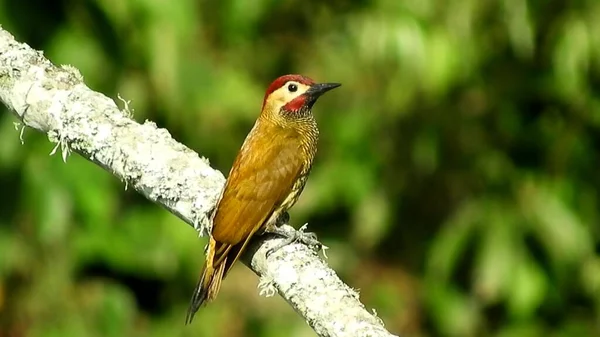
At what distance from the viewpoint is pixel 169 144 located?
403 centimetres

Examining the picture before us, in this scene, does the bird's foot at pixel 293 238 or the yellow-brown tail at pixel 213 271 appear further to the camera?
the yellow-brown tail at pixel 213 271

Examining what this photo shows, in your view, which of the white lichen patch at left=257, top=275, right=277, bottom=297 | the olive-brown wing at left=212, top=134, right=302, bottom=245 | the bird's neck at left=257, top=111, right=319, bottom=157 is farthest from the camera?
the bird's neck at left=257, top=111, right=319, bottom=157

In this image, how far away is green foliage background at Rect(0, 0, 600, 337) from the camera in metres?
5.66

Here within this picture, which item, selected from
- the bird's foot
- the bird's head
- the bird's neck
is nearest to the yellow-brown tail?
the bird's foot

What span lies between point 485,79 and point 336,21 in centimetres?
79

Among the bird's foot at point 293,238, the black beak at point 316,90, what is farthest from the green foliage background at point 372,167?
the bird's foot at point 293,238

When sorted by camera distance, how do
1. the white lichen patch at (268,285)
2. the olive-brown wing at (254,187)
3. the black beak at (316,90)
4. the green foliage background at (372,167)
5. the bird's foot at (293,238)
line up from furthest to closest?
the green foliage background at (372,167) → the black beak at (316,90) → the olive-brown wing at (254,187) → the bird's foot at (293,238) → the white lichen patch at (268,285)

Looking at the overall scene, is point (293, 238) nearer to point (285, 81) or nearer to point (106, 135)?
point (106, 135)

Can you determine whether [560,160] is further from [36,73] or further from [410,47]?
[36,73]

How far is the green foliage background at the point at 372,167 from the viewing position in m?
5.66

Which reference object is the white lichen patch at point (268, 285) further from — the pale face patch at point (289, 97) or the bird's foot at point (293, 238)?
the pale face patch at point (289, 97)

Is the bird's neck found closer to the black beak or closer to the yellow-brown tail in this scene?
the black beak

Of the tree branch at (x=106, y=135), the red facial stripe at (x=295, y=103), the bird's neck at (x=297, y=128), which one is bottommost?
the tree branch at (x=106, y=135)

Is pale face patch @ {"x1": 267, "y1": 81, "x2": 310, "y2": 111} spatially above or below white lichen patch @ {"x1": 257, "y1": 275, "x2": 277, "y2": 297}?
above
